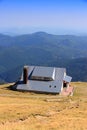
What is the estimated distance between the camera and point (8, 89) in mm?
72812

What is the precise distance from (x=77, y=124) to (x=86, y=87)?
52.3 m

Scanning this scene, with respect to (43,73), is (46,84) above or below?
below

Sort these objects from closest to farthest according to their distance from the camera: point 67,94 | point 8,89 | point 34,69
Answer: point 67,94
point 8,89
point 34,69

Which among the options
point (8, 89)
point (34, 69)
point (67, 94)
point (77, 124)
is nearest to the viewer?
point (77, 124)

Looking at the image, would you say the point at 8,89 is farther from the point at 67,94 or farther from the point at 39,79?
the point at 67,94

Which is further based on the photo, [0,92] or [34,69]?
[34,69]

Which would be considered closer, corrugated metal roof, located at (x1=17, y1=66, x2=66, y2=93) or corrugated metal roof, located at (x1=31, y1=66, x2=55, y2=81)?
corrugated metal roof, located at (x1=17, y1=66, x2=66, y2=93)

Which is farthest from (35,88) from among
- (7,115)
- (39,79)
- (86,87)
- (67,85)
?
(7,115)

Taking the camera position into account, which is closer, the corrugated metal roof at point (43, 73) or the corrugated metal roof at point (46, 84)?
the corrugated metal roof at point (46, 84)

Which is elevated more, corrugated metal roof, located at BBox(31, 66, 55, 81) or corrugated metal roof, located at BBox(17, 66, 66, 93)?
corrugated metal roof, located at BBox(31, 66, 55, 81)

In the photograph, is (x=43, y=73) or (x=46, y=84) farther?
(x=43, y=73)

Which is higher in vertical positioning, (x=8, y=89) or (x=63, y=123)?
(x=63, y=123)

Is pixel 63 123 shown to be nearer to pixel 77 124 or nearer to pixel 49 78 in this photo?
pixel 77 124

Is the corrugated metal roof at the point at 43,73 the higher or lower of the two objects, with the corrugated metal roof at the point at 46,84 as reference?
higher
